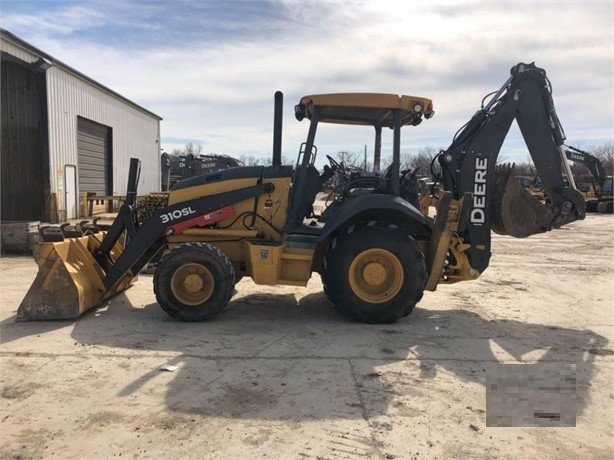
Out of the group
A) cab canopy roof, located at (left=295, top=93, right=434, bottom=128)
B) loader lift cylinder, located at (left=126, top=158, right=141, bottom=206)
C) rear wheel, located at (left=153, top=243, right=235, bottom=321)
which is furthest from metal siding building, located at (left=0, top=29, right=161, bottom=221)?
cab canopy roof, located at (left=295, top=93, right=434, bottom=128)

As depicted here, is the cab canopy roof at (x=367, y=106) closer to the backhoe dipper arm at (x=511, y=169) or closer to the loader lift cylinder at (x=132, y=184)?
the backhoe dipper arm at (x=511, y=169)

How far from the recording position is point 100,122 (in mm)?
18438

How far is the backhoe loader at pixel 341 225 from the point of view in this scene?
6.03 metres

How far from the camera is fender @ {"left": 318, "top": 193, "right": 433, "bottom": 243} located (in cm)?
602

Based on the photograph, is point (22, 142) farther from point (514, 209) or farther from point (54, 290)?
point (514, 209)

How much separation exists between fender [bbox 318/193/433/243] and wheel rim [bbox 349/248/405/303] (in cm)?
45

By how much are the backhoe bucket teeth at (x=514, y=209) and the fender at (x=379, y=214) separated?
912 millimetres

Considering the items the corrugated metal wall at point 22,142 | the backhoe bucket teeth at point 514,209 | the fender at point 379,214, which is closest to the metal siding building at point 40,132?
the corrugated metal wall at point 22,142

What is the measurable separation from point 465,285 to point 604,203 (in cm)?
2679

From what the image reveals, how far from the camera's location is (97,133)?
1862 cm

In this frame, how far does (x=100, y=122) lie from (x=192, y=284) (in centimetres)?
1449

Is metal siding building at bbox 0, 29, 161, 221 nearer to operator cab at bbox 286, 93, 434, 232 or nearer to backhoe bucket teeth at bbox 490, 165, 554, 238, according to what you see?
operator cab at bbox 286, 93, 434, 232

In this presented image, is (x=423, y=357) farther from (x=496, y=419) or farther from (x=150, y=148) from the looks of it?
(x=150, y=148)

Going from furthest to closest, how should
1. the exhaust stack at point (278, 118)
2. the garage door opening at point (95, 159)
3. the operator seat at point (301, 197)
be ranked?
1. the garage door opening at point (95, 159)
2. the operator seat at point (301, 197)
3. the exhaust stack at point (278, 118)
